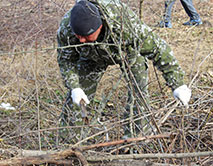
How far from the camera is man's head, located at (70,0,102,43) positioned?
244cm

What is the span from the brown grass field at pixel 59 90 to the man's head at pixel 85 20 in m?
0.24

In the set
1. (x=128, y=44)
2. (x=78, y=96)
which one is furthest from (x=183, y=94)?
(x=78, y=96)

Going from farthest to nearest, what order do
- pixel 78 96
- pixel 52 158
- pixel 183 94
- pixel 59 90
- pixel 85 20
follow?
pixel 59 90, pixel 78 96, pixel 183 94, pixel 85 20, pixel 52 158

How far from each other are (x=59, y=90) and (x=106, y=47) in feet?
6.41

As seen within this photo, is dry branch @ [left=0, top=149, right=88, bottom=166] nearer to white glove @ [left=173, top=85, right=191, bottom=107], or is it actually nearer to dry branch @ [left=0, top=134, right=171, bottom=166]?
→ dry branch @ [left=0, top=134, right=171, bottom=166]

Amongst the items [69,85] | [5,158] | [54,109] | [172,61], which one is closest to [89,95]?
[69,85]

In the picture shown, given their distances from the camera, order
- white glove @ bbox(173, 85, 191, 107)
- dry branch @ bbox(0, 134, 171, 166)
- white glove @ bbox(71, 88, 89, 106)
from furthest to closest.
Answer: white glove @ bbox(71, 88, 89, 106) → white glove @ bbox(173, 85, 191, 107) → dry branch @ bbox(0, 134, 171, 166)

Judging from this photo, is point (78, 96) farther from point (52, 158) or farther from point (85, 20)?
point (52, 158)

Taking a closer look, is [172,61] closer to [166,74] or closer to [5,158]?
[166,74]

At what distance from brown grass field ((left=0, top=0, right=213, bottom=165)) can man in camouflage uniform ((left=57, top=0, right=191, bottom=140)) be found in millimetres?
155

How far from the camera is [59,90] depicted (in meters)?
4.47

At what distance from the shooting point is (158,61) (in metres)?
2.80

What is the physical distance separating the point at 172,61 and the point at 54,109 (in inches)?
72.7

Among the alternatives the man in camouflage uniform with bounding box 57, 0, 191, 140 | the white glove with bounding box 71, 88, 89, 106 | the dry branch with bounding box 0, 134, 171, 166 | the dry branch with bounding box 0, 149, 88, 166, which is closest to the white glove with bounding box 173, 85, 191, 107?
the man in camouflage uniform with bounding box 57, 0, 191, 140
